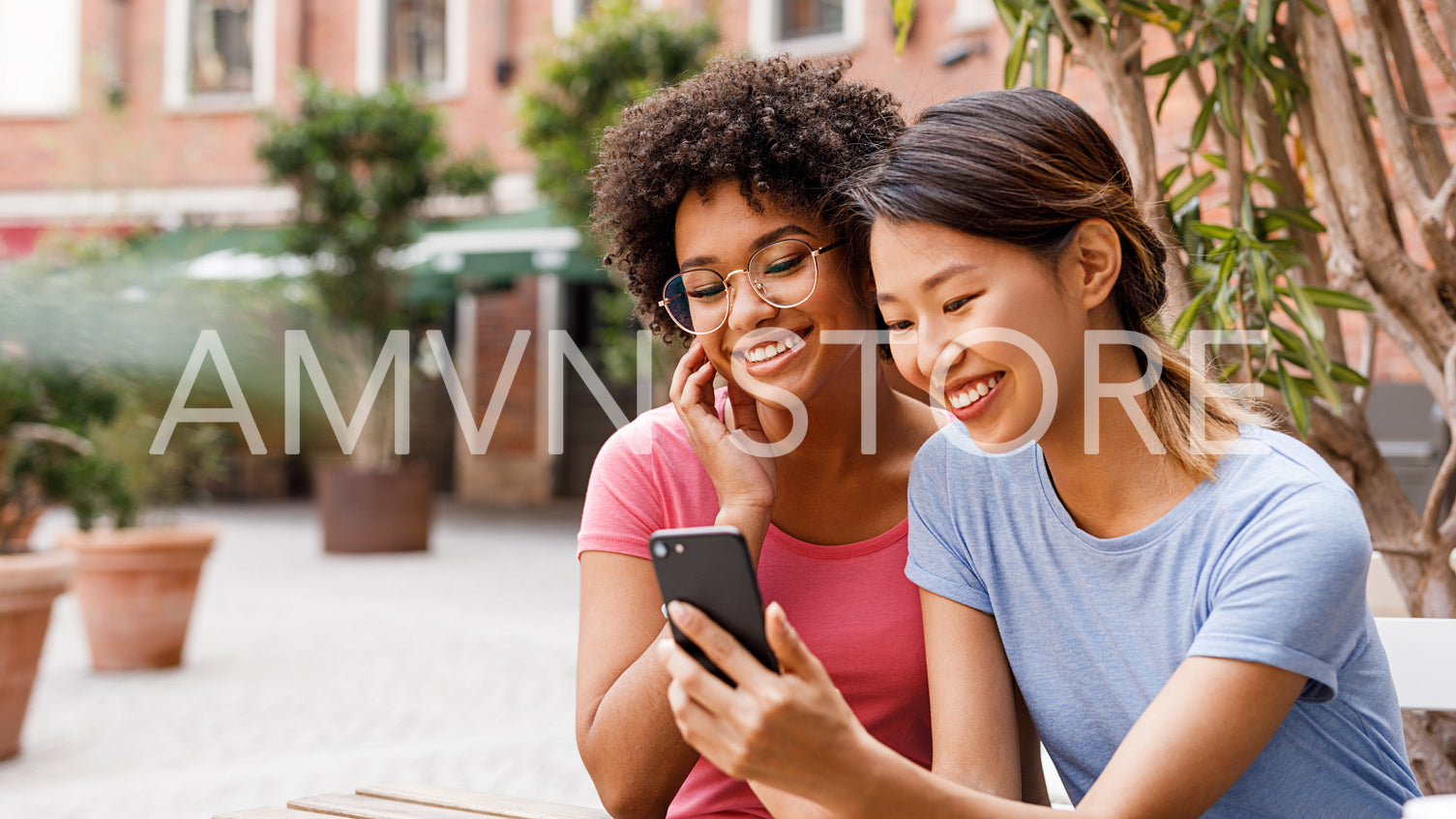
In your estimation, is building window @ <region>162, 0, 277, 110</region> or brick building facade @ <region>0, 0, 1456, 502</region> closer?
brick building facade @ <region>0, 0, 1456, 502</region>

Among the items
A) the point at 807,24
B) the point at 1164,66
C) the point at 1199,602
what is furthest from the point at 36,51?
the point at 1199,602

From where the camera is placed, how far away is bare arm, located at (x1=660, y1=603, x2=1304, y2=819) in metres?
1.08

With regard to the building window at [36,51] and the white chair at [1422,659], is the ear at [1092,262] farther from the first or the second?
the building window at [36,51]

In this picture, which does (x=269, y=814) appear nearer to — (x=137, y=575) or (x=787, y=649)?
(x=787, y=649)

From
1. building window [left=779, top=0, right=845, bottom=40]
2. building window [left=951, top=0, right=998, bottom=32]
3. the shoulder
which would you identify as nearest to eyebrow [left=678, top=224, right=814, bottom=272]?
the shoulder

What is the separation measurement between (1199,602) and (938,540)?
14.3 inches

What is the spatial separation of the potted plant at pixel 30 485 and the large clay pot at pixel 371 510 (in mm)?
4925

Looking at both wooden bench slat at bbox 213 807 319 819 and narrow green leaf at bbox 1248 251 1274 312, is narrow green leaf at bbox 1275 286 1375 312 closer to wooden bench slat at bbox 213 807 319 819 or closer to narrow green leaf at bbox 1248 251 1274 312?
narrow green leaf at bbox 1248 251 1274 312

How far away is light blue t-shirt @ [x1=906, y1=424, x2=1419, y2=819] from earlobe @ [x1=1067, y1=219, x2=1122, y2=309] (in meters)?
0.24

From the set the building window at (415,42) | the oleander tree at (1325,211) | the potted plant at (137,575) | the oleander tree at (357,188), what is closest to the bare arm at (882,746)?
the oleander tree at (1325,211)

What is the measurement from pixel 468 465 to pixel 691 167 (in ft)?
43.9

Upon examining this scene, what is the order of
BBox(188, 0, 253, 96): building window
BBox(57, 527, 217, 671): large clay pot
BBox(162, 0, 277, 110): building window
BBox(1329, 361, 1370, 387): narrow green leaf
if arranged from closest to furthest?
BBox(1329, 361, 1370, 387): narrow green leaf < BBox(57, 527, 217, 671): large clay pot < BBox(162, 0, 277, 110): building window < BBox(188, 0, 253, 96): building window

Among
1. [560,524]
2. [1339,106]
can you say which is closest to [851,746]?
[1339,106]

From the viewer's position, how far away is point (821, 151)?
1873mm
